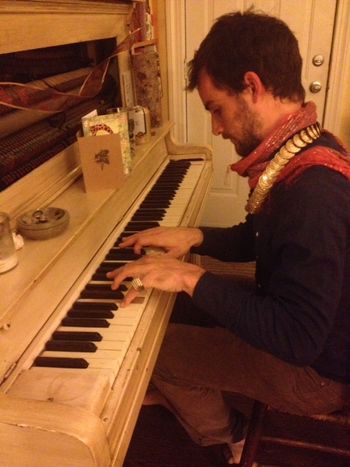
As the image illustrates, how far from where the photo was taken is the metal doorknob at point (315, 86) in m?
2.80

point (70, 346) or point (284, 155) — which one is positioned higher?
point (284, 155)

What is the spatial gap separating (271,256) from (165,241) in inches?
14.2

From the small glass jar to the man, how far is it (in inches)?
11.6

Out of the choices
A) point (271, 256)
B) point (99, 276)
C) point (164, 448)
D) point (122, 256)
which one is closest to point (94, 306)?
point (99, 276)

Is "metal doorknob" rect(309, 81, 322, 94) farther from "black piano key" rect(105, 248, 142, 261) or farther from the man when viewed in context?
"black piano key" rect(105, 248, 142, 261)

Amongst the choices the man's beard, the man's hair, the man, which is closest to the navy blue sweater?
the man

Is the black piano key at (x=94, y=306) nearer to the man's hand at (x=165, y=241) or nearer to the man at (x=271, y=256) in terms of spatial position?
the man at (x=271, y=256)

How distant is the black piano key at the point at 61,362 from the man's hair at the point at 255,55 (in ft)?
2.36

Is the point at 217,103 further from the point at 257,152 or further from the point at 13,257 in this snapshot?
the point at 13,257

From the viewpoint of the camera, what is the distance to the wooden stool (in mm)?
1276

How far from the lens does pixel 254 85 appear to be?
1.03 metres

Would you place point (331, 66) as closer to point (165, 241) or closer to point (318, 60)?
point (318, 60)

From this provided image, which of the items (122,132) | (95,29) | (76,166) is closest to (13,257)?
(76,166)

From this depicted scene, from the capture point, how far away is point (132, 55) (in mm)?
1968
